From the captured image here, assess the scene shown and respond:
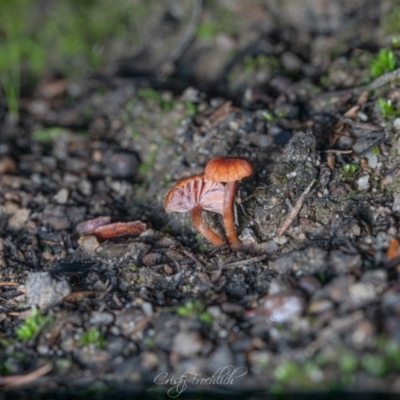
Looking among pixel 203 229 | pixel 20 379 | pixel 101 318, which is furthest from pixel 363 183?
pixel 20 379

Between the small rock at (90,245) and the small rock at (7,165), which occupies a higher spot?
the small rock at (7,165)

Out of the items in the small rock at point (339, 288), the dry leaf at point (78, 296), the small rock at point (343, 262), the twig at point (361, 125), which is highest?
the twig at point (361, 125)

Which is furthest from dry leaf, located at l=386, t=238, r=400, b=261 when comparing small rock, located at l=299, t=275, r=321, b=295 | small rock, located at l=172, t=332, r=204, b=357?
small rock, located at l=172, t=332, r=204, b=357

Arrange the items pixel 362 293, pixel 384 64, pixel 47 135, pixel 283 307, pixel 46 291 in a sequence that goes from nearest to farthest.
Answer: pixel 362 293, pixel 283 307, pixel 46 291, pixel 384 64, pixel 47 135

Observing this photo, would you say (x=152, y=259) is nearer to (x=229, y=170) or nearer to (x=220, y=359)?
(x=229, y=170)

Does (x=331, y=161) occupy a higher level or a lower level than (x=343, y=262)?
higher

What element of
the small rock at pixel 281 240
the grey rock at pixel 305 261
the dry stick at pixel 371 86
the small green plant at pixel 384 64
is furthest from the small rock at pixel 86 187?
the small green plant at pixel 384 64

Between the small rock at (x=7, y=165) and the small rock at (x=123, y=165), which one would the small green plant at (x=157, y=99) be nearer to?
the small rock at (x=123, y=165)
